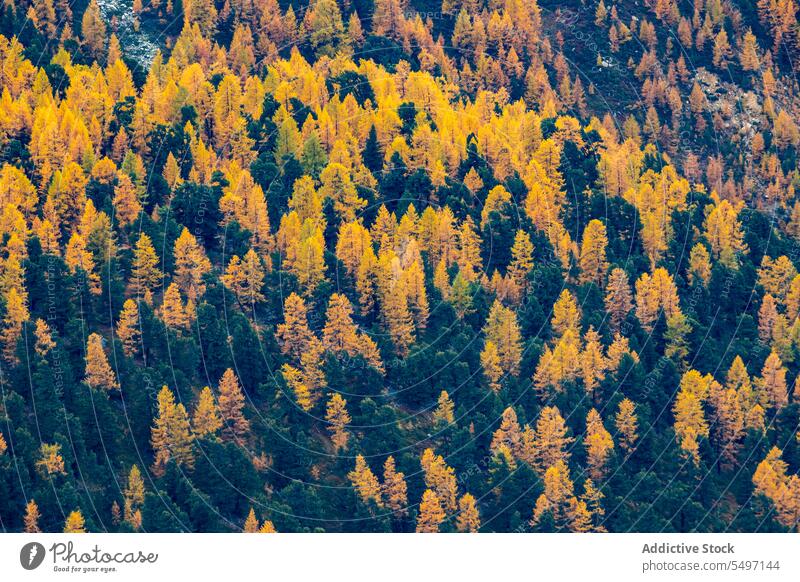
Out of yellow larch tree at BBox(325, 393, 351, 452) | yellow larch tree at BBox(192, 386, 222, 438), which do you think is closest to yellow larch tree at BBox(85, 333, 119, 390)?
yellow larch tree at BBox(192, 386, 222, 438)

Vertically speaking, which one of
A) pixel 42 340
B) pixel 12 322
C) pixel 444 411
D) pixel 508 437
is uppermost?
pixel 12 322

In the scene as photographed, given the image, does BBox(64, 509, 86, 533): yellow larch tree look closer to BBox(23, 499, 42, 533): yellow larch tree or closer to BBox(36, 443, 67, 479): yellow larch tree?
BBox(23, 499, 42, 533): yellow larch tree

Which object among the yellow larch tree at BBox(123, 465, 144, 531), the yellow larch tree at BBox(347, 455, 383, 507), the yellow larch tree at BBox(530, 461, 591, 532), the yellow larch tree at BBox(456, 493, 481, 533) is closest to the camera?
the yellow larch tree at BBox(123, 465, 144, 531)

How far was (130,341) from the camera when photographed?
19550 centimetres

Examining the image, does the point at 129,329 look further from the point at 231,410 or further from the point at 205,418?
the point at 231,410

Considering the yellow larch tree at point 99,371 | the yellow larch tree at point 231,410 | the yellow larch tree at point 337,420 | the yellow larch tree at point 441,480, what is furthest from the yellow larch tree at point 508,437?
the yellow larch tree at point 99,371

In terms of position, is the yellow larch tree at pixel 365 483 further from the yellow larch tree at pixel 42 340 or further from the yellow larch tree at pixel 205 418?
the yellow larch tree at pixel 42 340

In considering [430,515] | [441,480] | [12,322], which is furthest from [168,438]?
[441,480]

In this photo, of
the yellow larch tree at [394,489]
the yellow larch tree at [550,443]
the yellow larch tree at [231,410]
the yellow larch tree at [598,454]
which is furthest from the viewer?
the yellow larch tree at [598,454]
